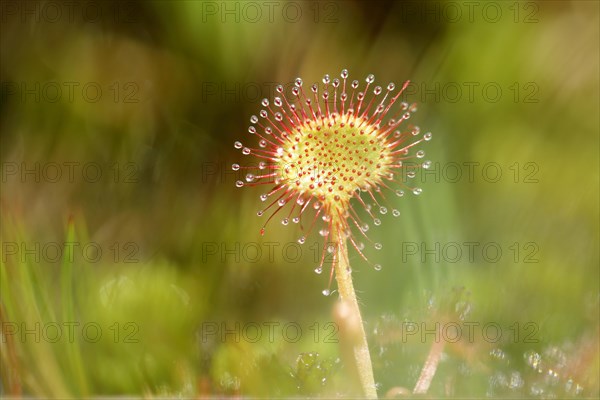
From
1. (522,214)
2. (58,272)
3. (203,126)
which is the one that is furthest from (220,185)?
(522,214)

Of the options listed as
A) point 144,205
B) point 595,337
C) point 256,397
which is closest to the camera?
point 256,397

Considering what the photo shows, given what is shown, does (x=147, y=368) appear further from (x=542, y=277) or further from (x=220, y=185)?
(x=542, y=277)

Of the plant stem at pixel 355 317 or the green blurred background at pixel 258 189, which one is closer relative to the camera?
the plant stem at pixel 355 317

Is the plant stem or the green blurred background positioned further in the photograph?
the green blurred background

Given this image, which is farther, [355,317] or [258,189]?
[258,189]
